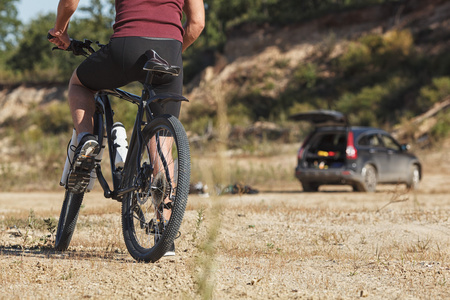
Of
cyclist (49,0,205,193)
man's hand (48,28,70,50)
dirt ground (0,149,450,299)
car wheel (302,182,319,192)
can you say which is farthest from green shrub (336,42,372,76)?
man's hand (48,28,70,50)

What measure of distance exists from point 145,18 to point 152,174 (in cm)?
111

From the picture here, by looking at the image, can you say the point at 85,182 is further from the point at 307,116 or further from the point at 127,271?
the point at 307,116

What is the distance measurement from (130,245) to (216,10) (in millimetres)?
47605

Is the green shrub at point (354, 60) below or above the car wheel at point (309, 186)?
above

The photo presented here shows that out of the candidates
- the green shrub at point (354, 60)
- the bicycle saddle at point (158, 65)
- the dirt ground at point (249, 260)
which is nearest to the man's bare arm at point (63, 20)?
the bicycle saddle at point (158, 65)

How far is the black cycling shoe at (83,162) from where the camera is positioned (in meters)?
4.86

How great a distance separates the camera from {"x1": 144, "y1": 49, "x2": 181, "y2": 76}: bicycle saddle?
4.39 m

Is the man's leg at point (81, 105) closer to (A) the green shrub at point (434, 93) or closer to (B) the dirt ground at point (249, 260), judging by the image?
(B) the dirt ground at point (249, 260)

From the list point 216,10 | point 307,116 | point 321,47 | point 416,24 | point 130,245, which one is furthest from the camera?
point 216,10

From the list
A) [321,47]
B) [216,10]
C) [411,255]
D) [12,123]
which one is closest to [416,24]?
[321,47]

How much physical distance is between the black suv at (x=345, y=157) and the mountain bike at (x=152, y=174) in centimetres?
1073

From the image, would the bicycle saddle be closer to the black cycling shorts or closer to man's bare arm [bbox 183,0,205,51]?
the black cycling shorts

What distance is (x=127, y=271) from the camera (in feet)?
13.4

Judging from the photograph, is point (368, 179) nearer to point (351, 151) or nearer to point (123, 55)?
point (351, 151)
